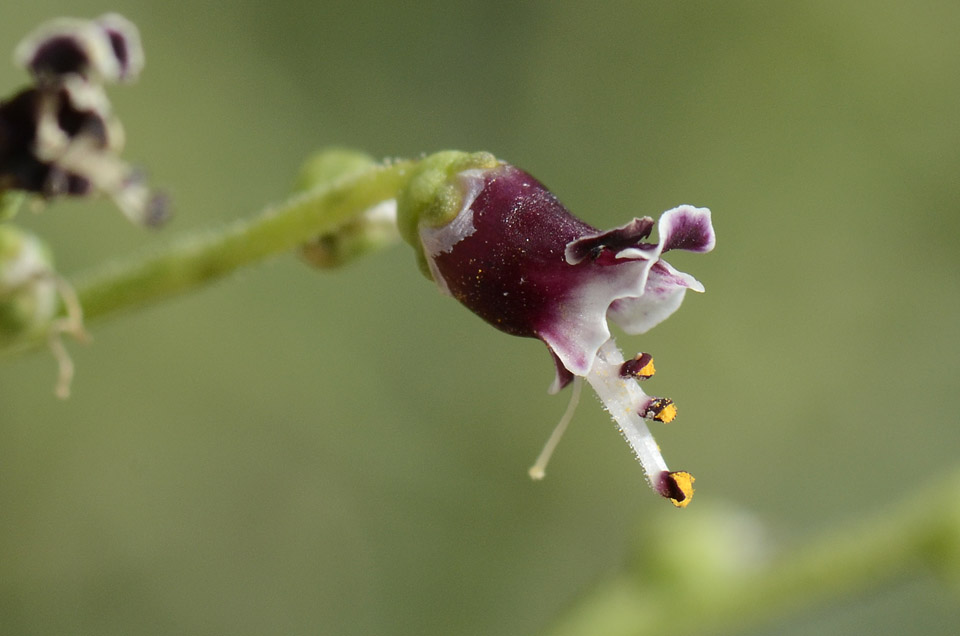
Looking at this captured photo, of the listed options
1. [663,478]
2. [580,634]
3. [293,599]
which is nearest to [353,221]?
[663,478]

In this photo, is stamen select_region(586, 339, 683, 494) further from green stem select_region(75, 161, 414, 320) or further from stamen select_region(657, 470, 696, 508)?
green stem select_region(75, 161, 414, 320)

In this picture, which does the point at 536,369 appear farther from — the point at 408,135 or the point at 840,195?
the point at 840,195

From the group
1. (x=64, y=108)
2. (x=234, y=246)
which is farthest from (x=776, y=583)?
(x=64, y=108)

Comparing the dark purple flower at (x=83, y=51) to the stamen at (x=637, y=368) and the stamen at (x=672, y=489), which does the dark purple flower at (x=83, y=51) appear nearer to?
the stamen at (x=637, y=368)

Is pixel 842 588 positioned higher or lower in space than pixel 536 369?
lower

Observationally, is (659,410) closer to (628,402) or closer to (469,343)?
(628,402)
